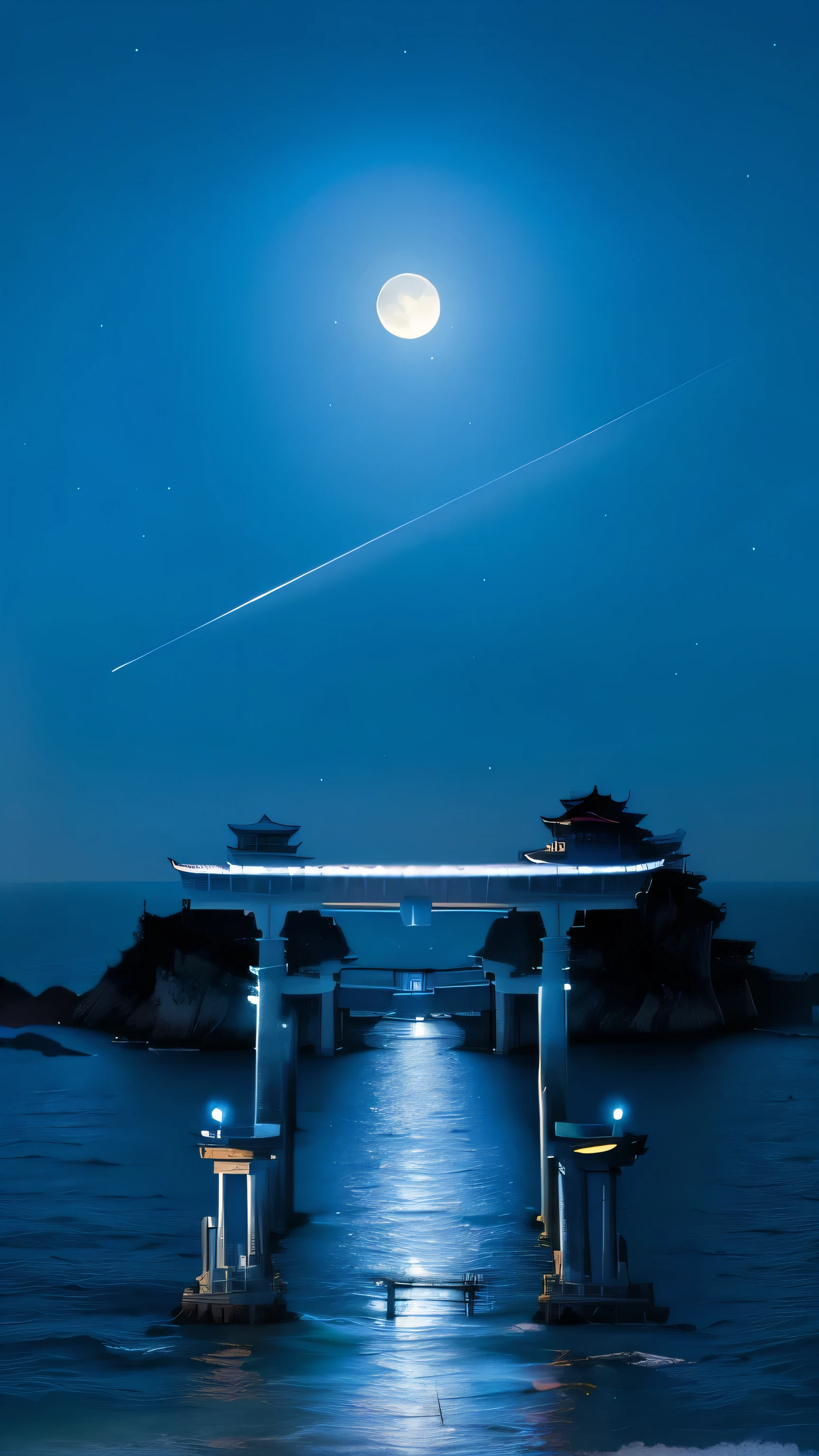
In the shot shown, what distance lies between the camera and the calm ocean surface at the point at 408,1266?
535 inches

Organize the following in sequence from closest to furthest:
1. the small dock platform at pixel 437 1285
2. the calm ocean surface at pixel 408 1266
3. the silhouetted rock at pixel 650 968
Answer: the calm ocean surface at pixel 408 1266 → the small dock platform at pixel 437 1285 → the silhouetted rock at pixel 650 968

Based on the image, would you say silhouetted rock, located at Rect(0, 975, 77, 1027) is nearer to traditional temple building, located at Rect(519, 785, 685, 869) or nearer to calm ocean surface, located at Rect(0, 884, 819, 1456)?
calm ocean surface, located at Rect(0, 884, 819, 1456)

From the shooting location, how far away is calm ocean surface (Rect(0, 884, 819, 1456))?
13.6m

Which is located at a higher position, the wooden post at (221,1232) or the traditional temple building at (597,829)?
the traditional temple building at (597,829)

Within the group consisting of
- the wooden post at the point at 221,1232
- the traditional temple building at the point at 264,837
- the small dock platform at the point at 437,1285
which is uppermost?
the traditional temple building at the point at 264,837

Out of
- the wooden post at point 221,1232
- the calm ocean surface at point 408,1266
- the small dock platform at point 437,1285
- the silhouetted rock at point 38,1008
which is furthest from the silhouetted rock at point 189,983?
the wooden post at point 221,1232

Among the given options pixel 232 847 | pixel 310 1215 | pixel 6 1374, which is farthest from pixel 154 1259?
pixel 232 847

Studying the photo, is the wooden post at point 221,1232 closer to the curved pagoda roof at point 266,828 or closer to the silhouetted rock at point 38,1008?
the curved pagoda roof at point 266,828

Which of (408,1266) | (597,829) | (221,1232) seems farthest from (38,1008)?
(221,1232)

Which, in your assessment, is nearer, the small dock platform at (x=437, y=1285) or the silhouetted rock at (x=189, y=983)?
the small dock platform at (x=437, y=1285)

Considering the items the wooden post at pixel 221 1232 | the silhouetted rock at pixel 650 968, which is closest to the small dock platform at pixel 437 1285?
the wooden post at pixel 221 1232

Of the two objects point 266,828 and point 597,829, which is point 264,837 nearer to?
point 266,828

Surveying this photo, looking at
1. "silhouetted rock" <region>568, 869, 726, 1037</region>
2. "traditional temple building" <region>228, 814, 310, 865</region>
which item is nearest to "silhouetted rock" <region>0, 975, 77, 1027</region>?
"traditional temple building" <region>228, 814, 310, 865</region>

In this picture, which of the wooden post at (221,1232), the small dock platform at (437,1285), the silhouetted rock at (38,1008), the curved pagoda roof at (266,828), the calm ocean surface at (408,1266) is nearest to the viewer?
the calm ocean surface at (408,1266)
